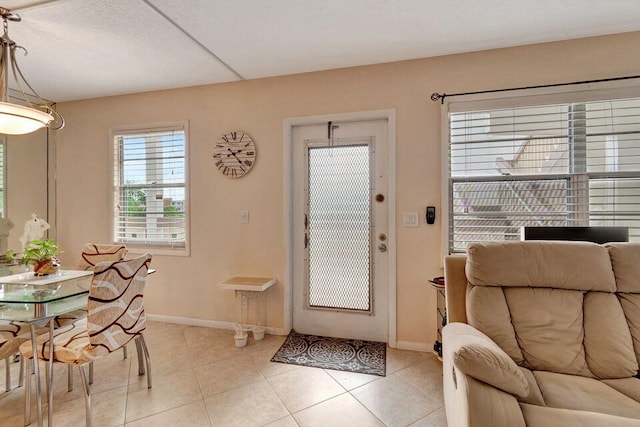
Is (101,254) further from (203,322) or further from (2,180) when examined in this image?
(2,180)

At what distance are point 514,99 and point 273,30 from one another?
1.90m

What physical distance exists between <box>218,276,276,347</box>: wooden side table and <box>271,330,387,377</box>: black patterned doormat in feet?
1.08

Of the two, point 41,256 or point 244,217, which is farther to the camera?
point 244,217

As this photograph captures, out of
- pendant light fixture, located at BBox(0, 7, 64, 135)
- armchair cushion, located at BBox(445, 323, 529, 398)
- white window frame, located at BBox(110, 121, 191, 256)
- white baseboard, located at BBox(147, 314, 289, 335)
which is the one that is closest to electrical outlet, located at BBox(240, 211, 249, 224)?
white window frame, located at BBox(110, 121, 191, 256)

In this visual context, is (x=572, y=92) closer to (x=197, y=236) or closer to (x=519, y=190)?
(x=519, y=190)

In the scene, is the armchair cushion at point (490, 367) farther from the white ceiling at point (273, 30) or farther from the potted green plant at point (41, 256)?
the potted green plant at point (41, 256)

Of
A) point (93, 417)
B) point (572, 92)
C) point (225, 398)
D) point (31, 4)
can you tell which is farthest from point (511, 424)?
point (31, 4)

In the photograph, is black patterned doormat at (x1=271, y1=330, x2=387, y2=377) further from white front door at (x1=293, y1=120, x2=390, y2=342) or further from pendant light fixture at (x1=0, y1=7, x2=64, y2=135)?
pendant light fixture at (x1=0, y1=7, x2=64, y2=135)

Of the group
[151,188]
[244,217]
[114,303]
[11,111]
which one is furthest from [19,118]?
[244,217]

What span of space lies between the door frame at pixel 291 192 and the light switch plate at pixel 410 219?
8 centimetres

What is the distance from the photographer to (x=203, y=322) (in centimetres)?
307

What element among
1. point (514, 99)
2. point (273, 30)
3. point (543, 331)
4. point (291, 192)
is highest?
point (273, 30)

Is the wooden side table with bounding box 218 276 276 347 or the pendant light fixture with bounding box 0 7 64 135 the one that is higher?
the pendant light fixture with bounding box 0 7 64 135

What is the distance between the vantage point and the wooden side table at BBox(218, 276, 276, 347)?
261cm
